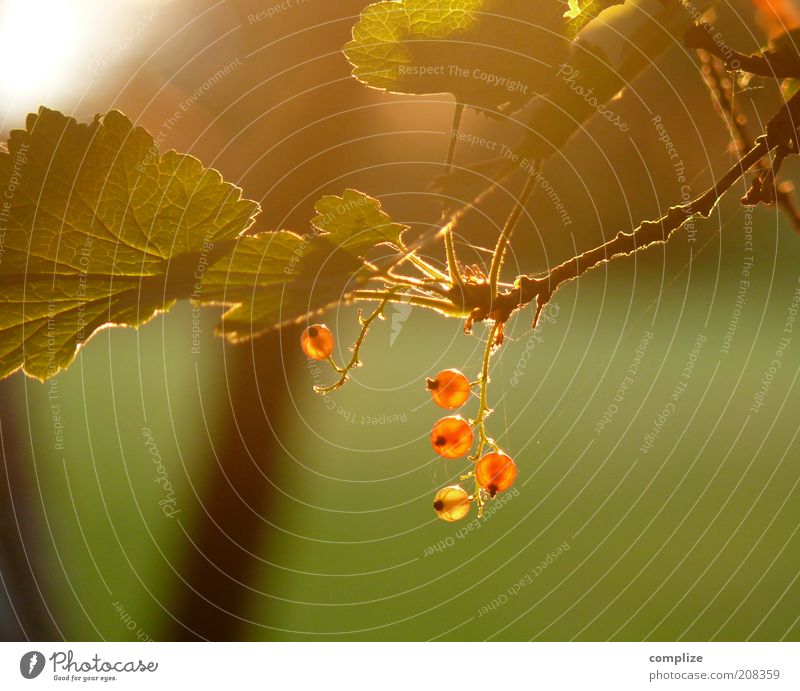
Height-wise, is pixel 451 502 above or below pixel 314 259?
below

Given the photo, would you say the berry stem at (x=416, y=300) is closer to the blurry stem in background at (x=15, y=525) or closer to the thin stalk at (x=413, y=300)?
the thin stalk at (x=413, y=300)

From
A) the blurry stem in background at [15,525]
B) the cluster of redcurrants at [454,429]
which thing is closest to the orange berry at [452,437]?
the cluster of redcurrants at [454,429]

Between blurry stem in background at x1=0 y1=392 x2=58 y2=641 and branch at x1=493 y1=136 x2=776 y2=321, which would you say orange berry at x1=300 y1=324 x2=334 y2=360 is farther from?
blurry stem in background at x1=0 y1=392 x2=58 y2=641

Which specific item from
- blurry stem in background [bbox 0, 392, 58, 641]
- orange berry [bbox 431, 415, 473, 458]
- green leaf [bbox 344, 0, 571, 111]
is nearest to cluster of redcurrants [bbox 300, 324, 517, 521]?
orange berry [bbox 431, 415, 473, 458]

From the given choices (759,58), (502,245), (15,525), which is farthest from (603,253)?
(15,525)

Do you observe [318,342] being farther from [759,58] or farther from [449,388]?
[759,58]

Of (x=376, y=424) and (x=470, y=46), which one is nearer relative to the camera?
(x=470, y=46)

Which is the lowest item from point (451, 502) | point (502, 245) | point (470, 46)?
point (451, 502)
